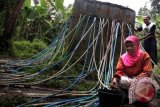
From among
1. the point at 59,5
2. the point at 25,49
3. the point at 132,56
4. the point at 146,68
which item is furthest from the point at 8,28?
the point at 59,5

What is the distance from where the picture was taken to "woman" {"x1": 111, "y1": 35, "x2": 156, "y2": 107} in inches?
152

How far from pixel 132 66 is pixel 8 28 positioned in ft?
12.5

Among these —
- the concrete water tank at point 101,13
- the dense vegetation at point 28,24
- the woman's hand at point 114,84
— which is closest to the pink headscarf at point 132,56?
the woman's hand at point 114,84

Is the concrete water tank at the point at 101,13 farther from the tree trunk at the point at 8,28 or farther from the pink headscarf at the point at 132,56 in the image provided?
the pink headscarf at the point at 132,56

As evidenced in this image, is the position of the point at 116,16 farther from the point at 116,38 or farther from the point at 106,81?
the point at 106,81

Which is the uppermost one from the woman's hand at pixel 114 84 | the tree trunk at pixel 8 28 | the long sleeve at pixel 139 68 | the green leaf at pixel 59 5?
the green leaf at pixel 59 5

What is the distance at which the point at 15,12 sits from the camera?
23.0 ft

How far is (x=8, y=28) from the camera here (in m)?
7.06

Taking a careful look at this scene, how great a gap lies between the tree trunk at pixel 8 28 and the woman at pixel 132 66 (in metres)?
3.60

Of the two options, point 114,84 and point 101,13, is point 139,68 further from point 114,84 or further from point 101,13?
point 101,13

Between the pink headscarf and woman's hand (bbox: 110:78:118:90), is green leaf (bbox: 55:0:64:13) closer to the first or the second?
the pink headscarf

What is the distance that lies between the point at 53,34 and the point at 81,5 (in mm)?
5260

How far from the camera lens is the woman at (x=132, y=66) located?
12.7 feet

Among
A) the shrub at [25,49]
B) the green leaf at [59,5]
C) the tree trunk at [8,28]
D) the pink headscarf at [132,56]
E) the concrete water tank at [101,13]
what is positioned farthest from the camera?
the green leaf at [59,5]
